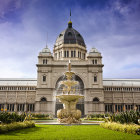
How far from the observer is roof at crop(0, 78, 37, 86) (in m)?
65.1

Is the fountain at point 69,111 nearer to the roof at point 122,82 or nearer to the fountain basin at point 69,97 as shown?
the fountain basin at point 69,97

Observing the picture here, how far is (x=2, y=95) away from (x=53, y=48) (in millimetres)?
27733

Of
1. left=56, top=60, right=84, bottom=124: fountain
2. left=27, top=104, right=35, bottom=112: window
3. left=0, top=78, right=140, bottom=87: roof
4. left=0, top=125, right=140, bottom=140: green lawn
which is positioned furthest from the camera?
left=0, top=78, right=140, bottom=87: roof

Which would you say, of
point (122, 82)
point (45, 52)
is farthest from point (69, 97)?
point (122, 82)

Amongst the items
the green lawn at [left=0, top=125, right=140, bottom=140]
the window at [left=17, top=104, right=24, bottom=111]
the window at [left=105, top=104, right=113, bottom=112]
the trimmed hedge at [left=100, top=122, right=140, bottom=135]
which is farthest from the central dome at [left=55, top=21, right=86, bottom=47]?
the green lawn at [left=0, top=125, right=140, bottom=140]

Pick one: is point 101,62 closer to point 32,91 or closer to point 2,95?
point 32,91

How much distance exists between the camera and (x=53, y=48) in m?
70.1

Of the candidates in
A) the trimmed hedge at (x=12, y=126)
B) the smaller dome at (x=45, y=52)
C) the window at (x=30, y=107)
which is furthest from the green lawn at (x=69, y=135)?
the window at (x=30, y=107)

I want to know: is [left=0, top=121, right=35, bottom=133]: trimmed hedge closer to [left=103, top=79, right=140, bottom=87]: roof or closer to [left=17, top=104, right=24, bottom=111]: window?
[left=17, top=104, right=24, bottom=111]: window

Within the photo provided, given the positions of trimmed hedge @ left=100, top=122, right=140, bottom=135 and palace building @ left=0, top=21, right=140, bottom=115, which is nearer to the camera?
trimmed hedge @ left=100, top=122, right=140, bottom=135

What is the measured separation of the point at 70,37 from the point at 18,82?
28.3m

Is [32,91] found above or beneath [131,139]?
above

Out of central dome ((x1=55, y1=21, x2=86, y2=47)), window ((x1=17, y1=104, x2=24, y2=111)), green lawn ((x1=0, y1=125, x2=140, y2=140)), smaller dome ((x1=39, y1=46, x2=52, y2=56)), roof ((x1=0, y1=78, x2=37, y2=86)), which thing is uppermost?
central dome ((x1=55, y1=21, x2=86, y2=47))

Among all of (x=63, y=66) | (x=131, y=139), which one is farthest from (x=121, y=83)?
(x=131, y=139)
